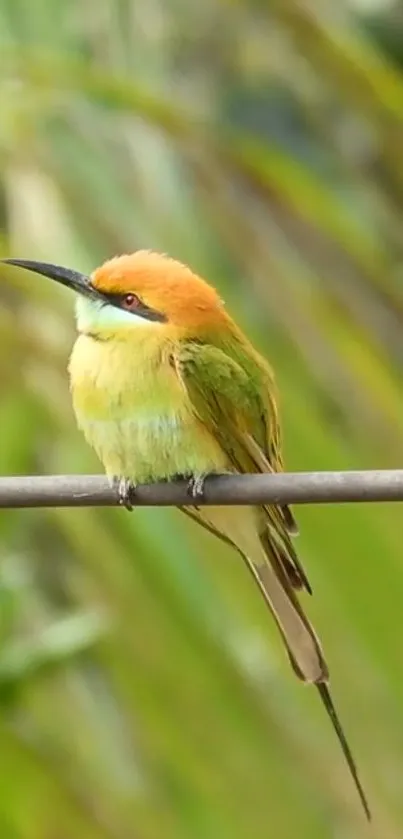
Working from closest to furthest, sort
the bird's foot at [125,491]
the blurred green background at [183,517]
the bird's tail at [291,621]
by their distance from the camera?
the bird's foot at [125,491] → the bird's tail at [291,621] → the blurred green background at [183,517]

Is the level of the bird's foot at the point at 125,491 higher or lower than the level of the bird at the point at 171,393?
lower

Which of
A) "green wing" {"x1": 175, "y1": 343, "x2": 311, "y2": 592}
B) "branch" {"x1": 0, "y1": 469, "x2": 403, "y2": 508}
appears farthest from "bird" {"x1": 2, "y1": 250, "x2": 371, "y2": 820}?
"branch" {"x1": 0, "y1": 469, "x2": 403, "y2": 508}

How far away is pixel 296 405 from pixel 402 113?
264 mm

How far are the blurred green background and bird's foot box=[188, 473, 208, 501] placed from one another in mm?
132

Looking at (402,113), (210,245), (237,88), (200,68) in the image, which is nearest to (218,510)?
(402,113)

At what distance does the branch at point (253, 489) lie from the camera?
0.68 metres

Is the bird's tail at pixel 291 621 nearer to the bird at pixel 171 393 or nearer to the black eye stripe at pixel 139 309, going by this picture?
the bird at pixel 171 393

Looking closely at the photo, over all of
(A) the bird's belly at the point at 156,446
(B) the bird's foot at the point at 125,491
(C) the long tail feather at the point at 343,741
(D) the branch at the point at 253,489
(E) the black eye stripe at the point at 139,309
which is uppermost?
(E) the black eye stripe at the point at 139,309

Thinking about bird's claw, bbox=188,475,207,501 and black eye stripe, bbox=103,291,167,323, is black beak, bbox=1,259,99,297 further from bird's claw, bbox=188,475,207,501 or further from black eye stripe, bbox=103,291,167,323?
bird's claw, bbox=188,475,207,501

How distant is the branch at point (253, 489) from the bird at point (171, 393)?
0.25m

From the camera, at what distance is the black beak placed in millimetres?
1086

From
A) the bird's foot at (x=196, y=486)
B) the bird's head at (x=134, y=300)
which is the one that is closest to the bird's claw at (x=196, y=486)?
the bird's foot at (x=196, y=486)

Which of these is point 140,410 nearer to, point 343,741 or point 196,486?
point 196,486

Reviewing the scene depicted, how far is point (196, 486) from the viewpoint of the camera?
1.02 m
